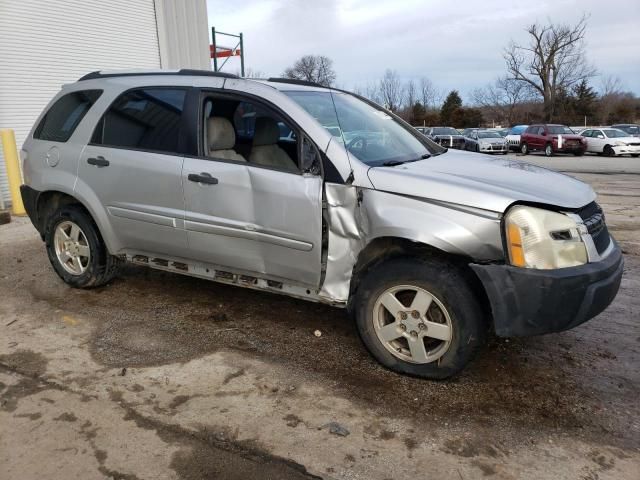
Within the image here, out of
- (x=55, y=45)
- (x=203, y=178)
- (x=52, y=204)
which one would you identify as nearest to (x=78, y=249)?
(x=52, y=204)

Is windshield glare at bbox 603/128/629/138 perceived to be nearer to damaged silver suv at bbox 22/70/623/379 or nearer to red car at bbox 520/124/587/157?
red car at bbox 520/124/587/157

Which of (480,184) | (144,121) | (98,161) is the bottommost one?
(480,184)

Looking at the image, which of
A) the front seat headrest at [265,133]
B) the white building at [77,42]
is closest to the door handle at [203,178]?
the front seat headrest at [265,133]

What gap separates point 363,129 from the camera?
3992 mm

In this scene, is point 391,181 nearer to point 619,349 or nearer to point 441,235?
point 441,235

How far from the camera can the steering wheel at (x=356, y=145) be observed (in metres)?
3.59

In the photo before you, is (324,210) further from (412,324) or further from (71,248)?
(71,248)

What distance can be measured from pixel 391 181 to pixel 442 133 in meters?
26.5

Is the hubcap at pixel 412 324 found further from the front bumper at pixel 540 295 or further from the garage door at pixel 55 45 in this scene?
the garage door at pixel 55 45

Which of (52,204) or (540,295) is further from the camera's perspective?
(52,204)

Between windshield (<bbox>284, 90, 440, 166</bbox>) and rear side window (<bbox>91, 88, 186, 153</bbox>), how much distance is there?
947 millimetres

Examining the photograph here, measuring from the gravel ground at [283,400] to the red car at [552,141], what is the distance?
22.8 m

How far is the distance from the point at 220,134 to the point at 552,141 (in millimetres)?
24788

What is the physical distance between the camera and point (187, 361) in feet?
12.0
